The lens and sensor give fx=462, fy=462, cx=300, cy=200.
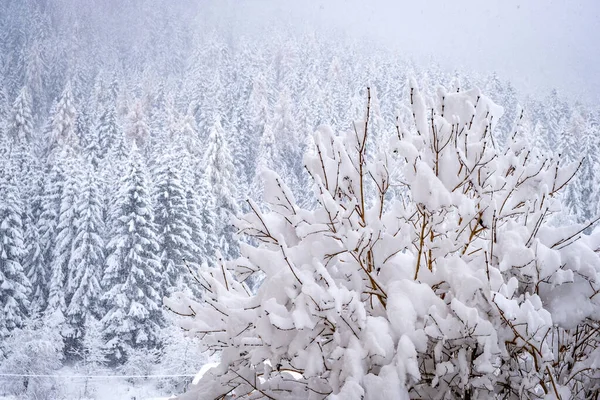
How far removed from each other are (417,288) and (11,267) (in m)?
25.6

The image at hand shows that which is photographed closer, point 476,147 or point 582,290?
point 582,290

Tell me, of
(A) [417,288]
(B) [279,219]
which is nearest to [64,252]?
(B) [279,219]

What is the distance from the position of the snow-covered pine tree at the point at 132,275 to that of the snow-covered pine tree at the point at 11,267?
4.19m

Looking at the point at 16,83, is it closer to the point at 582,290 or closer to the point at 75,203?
the point at 75,203

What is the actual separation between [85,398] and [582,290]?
22.6 m

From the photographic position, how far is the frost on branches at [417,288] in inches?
79.3

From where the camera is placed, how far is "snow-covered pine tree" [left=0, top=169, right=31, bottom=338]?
2236cm

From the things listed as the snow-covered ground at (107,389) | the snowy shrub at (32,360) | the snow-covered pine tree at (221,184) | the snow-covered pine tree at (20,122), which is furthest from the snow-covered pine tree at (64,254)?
the snow-covered pine tree at (20,122)

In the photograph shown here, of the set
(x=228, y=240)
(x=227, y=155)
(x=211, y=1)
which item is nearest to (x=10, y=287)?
(x=228, y=240)

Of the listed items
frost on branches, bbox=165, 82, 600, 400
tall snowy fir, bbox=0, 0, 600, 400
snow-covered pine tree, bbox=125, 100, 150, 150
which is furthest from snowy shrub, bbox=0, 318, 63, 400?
frost on branches, bbox=165, 82, 600, 400

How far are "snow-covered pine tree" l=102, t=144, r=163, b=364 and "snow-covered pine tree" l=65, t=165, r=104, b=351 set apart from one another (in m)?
0.79

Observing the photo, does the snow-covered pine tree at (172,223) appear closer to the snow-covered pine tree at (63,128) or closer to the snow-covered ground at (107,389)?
the snow-covered ground at (107,389)

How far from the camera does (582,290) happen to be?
7.34 feet

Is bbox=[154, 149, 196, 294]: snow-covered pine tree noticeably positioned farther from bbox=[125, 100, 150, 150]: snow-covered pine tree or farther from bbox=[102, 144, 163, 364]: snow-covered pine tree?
bbox=[125, 100, 150, 150]: snow-covered pine tree
